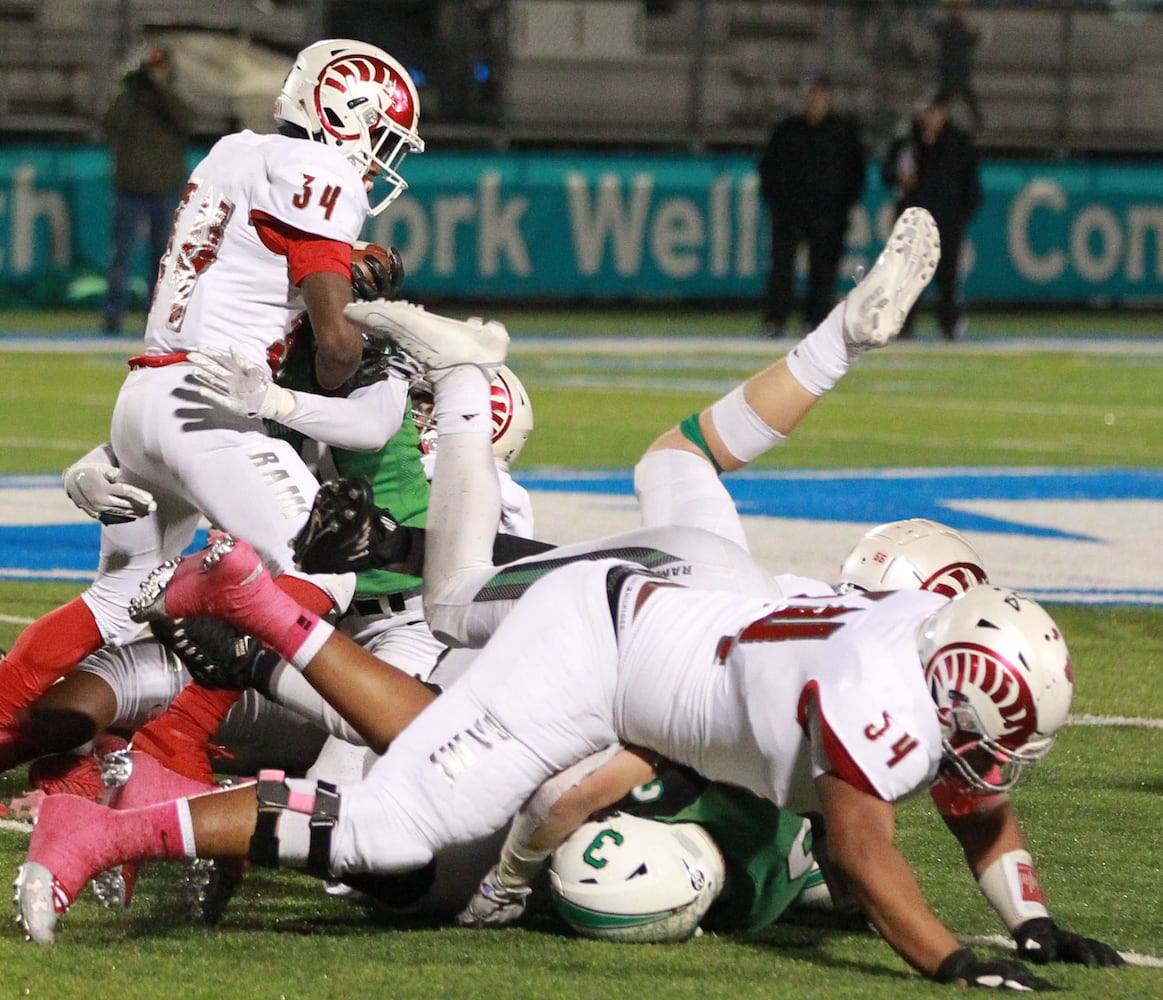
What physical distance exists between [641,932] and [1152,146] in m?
20.0

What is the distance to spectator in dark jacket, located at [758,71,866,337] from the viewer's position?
60.4 feet

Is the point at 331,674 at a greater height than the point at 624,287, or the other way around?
the point at 331,674

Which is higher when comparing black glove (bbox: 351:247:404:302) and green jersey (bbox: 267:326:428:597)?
black glove (bbox: 351:247:404:302)

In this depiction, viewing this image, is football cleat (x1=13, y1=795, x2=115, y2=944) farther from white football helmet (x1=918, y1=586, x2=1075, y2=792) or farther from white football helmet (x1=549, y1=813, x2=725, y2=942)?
white football helmet (x1=918, y1=586, x2=1075, y2=792)

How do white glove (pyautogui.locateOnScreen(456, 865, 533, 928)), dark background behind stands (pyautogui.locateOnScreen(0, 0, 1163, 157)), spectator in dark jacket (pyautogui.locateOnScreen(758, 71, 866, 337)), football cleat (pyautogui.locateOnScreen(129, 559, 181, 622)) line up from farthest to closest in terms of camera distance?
dark background behind stands (pyautogui.locateOnScreen(0, 0, 1163, 157)), spectator in dark jacket (pyautogui.locateOnScreen(758, 71, 866, 337)), football cleat (pyautogui.locateOnScreen(129, 559, 181, 622)), white glove (pyautogui.locateOnScreen(456, 865, 533, 928))

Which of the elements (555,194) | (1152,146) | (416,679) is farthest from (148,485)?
(1152,146)

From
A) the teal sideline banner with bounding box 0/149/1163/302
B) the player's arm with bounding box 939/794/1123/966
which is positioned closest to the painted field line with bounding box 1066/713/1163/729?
the player's arm with bounding box 939/794/1123/966

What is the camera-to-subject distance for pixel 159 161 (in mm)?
17000

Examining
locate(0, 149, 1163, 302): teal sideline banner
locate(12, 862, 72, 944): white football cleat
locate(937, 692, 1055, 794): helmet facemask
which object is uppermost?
locate(937, 692, 1055, 794): helmet facemask

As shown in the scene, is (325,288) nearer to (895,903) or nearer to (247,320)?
(247,320)

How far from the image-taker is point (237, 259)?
5.19 m

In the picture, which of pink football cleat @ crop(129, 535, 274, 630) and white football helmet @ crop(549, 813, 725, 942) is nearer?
white football helmet @ crop(549, 813, 725, 942)

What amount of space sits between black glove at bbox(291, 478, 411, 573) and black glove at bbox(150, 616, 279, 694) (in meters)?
0.24

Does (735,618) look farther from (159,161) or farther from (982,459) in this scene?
(159,161)
